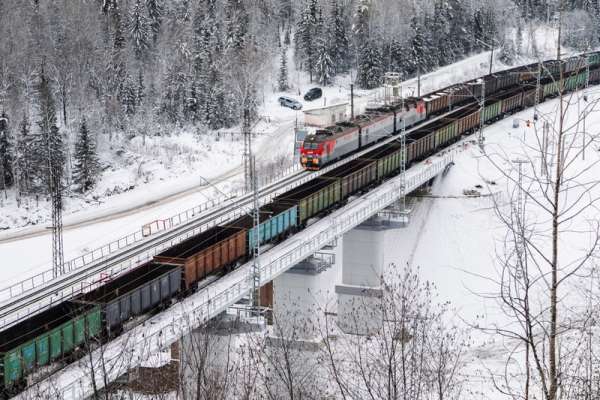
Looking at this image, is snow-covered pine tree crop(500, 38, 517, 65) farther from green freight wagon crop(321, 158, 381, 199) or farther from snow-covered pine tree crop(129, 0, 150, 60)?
green freight wagon crop(321, 158, 381, 199)

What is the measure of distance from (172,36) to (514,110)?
42.6 meters

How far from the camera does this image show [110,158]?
82688 mm

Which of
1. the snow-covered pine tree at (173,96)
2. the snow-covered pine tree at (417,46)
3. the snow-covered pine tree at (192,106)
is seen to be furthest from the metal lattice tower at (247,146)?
the snow-covered pine tree at (417,46)

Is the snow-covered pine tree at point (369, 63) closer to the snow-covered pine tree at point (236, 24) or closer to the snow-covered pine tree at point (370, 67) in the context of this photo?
the snow-covered pine tree at point (370, 67)

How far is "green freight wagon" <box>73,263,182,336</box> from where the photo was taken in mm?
31906

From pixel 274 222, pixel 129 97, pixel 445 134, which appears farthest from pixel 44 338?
pixel 129 97

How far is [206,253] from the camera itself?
38.6 m

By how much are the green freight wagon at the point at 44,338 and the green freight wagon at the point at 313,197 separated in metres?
19.3

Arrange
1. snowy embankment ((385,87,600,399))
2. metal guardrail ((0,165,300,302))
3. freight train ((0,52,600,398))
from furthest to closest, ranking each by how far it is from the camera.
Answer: snowy embankment ((385,87,600,399)) < metal guardrail ((0,165,300,302)) < freight train ((0,52,600,398))

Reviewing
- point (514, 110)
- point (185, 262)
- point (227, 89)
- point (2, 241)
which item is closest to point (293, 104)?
point (227, 89)

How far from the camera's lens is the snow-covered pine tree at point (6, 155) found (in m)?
74.9

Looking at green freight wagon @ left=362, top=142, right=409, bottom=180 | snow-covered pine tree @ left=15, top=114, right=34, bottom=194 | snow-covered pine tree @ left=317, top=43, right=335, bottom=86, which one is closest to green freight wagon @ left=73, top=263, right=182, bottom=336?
green freight wagon @ left=362, top=142, right=409, bottom=180

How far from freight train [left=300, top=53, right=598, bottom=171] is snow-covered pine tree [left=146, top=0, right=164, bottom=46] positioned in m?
36.4

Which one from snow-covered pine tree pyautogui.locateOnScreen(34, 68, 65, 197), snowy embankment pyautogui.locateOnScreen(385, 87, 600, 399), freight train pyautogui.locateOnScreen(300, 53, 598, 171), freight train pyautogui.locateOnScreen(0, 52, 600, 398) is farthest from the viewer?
snow-covered pine tree pyautogui.locateOnScreen(34, 68, 65, 197)
